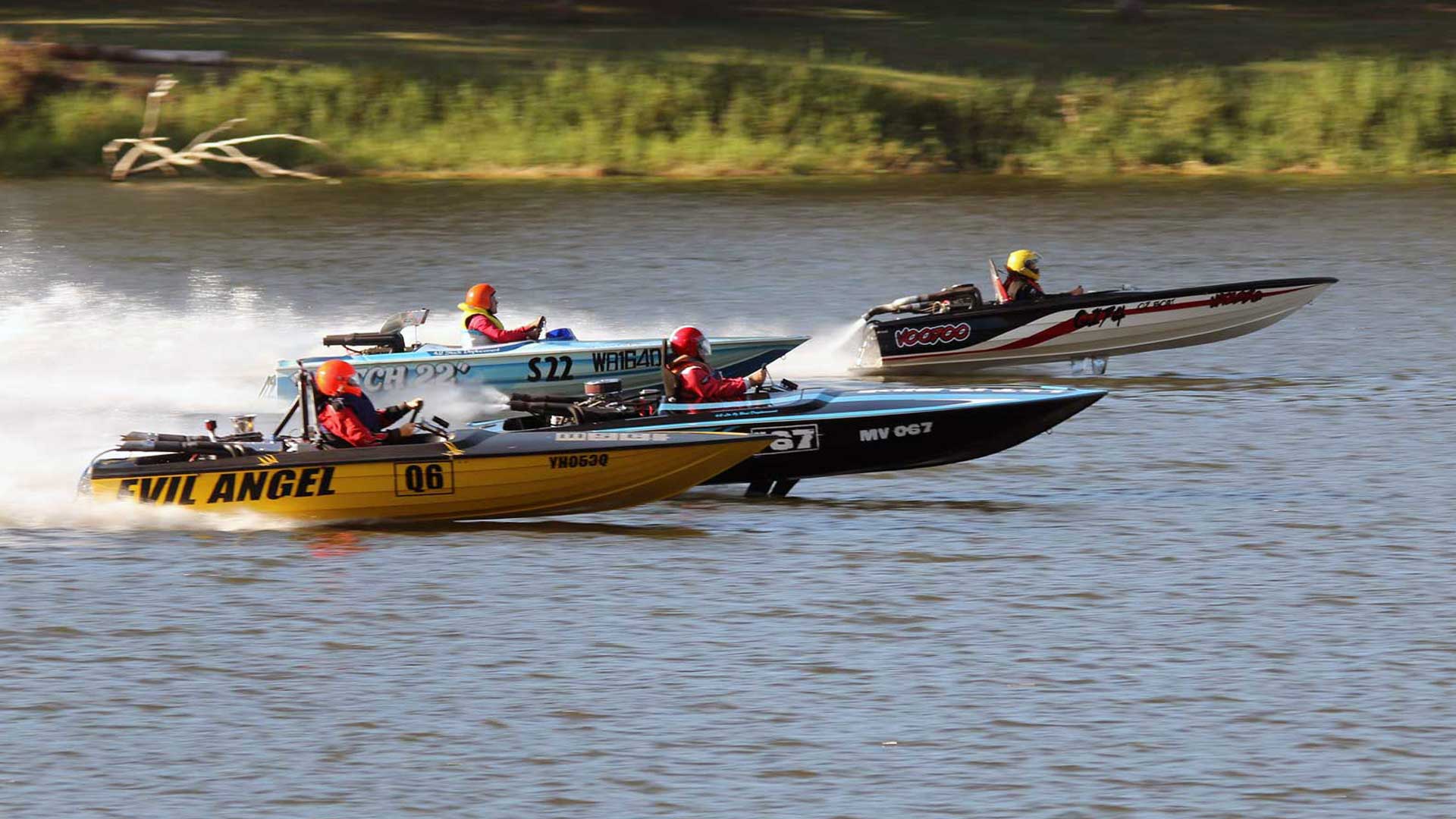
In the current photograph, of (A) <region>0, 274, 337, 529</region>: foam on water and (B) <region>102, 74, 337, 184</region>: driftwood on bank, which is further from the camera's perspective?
(B) <region>102, 74, 337, 184</region>: driftwood on bank

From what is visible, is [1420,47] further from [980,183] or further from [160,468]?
[160,468]

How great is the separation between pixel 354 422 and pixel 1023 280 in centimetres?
984

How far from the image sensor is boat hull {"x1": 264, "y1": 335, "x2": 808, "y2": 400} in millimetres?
20734

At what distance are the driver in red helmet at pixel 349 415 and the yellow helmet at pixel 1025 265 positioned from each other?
9.37 m

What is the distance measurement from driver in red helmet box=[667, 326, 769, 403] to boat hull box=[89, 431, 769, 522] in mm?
871

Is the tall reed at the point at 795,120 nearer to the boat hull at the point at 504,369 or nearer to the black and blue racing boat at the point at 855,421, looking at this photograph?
the boat hull at the point at 504,369

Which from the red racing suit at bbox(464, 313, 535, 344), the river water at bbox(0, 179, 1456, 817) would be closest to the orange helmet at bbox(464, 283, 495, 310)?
the red racing suit at bbox(464, 313, 535, 344)

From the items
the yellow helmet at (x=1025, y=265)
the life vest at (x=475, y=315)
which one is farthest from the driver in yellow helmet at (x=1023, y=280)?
the life vest at (x=475, y=315)

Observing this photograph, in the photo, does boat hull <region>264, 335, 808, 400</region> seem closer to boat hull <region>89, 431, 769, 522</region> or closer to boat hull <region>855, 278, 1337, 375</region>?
boat hull <region>855, 278, 1337, 375</region>

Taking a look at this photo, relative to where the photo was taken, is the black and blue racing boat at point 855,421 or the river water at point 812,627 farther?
the black and blue racing boat at point 855,421

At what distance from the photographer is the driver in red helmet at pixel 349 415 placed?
15664 mm

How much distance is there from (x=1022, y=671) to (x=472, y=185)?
29.8m

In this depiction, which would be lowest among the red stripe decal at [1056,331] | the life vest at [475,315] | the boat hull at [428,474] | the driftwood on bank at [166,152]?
the boat hull at [428,474]

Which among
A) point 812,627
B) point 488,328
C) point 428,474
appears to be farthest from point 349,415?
point 488,328
